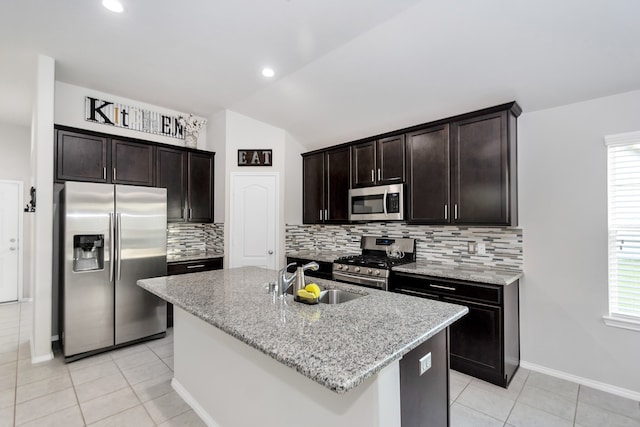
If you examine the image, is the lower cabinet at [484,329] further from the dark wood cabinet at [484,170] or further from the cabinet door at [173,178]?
the cabinet door at [173,178]

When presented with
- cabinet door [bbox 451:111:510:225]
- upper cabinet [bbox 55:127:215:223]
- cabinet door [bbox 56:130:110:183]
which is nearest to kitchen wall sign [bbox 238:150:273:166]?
upper cabinet [bbox 55:127:215:223]

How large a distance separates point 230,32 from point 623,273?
375 centimetres

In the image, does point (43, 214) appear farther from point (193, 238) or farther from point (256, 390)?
point (256, 390)

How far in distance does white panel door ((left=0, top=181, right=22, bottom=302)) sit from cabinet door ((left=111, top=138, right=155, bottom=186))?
2.86 metres

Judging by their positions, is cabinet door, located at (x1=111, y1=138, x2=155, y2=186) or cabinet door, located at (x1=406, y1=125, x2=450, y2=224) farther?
cabinet door, located at (x1=111, y1=138, x2=155, y2=186)

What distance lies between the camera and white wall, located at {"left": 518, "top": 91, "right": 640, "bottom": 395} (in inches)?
98.7

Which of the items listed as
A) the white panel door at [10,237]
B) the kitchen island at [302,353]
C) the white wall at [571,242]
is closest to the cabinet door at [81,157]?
the kitchen island at [302,353]

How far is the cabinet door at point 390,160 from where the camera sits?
3500 millimetres

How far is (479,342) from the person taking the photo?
2674 mm

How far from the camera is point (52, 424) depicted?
2123mm

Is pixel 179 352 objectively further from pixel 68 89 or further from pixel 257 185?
pixel 68 89

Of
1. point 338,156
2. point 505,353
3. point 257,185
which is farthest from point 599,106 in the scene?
point 257,185

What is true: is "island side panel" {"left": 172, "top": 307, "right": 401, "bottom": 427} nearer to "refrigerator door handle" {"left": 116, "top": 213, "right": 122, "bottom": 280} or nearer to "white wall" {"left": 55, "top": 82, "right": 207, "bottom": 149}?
"refrigerator door handle" {"left": 116, "top": 213, "right": 122, "bottom": 280}

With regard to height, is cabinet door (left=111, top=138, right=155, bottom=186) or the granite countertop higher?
cabinet door (left=111, top=138, right=155, bottom=186)
